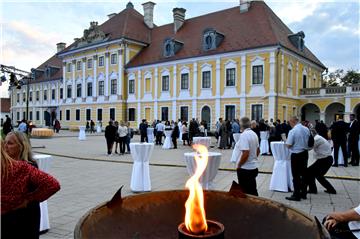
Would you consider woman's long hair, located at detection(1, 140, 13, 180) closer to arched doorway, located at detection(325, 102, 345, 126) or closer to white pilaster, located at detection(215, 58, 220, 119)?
white pilaster, located at detection(215, 58, 220, 119)

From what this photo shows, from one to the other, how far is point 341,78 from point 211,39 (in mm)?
30300

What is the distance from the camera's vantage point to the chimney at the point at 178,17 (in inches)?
1641

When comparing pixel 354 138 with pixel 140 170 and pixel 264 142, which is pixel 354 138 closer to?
pixel 264 142

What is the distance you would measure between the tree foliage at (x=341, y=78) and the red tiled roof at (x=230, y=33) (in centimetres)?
1532

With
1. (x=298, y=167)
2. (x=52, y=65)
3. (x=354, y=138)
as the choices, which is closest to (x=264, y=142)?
(x=354, y=138)

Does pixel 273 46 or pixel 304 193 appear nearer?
pixel 304 193

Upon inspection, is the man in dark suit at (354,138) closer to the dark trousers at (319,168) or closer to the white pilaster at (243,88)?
the dark trousers at (319,168)

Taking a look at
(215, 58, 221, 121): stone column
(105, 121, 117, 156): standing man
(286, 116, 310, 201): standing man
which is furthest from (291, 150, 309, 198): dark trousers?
(215, 58, 221, 121): stone column

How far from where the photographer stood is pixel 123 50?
41469 mm

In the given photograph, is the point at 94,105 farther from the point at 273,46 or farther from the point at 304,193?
the point at 304,193

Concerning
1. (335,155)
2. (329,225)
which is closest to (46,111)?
(335,155)

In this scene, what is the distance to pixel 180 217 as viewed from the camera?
284 centimetres

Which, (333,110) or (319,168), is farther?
(333,110)

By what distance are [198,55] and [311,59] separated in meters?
13.1
